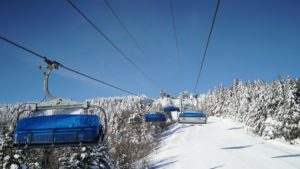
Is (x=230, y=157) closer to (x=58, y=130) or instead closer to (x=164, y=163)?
(x=164, y=163)

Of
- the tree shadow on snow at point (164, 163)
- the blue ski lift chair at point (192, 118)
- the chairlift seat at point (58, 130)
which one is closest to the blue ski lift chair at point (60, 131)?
the chairlift seat at point (58, 130)

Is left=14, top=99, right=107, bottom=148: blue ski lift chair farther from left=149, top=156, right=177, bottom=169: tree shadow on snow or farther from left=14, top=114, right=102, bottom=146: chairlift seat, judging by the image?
left=149, top=156, right=177, bottom=169: tree shadow on snow

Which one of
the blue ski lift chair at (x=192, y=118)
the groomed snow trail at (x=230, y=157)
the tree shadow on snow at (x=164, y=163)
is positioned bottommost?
the tree shadow on snow at (x=164, y=163)

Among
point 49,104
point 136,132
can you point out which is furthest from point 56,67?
point 136,132

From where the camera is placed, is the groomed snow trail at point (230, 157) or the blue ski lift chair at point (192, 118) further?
the groomed snow trail at point (230, 157)

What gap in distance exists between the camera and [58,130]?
36.1 ft

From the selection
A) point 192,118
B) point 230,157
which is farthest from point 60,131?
point 230,157

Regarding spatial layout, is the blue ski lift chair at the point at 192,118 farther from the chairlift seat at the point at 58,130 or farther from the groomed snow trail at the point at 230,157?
the chairlift seat at the point at 58,130

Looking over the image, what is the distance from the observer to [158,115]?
1767 inches

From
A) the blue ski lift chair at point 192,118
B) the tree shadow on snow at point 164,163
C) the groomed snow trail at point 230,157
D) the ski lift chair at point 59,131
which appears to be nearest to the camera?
the ski lift chair at point 59,131

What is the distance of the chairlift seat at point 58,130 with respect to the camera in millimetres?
10875

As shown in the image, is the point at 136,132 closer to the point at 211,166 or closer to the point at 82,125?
the point at 211,166

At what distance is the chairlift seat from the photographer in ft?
35.7

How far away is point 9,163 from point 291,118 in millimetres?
39494
